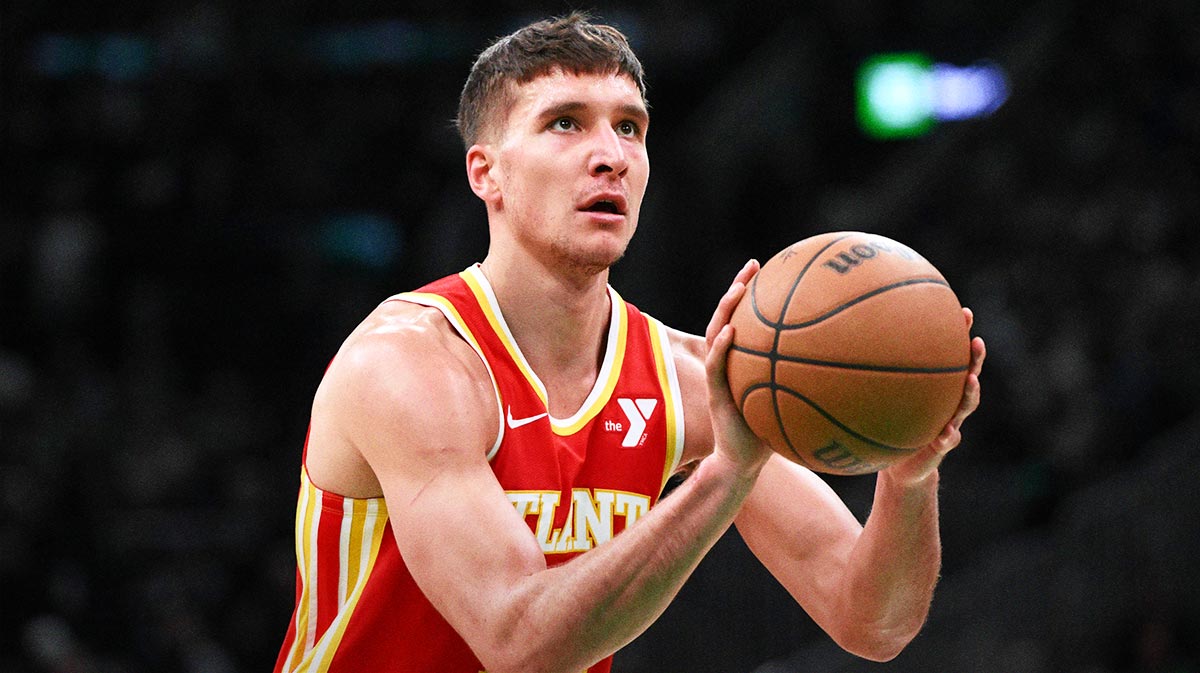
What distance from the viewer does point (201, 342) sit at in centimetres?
1216

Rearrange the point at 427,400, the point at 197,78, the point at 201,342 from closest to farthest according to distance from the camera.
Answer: the point at 427,400 < the point at 201,342 < the point at 197,78

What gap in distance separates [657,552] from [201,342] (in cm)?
974

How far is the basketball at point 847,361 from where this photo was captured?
3.07 m

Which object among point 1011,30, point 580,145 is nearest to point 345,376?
point 580,145

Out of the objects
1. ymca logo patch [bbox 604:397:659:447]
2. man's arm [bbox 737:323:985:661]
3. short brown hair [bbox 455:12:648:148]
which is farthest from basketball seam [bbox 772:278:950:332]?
short brown hair [bbox 455:12:648:148]

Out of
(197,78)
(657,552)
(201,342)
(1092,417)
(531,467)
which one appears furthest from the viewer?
(197,78)

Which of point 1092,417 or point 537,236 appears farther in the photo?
point 1092,417

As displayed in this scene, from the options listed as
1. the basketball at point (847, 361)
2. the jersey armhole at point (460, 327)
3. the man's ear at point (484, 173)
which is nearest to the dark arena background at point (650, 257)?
the man's ear at point (484, 173)

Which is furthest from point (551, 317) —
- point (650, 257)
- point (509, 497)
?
point (650, 257)

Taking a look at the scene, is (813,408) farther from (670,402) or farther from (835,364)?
(670,402)

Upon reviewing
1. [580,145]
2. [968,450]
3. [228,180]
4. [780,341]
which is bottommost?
[968,450]

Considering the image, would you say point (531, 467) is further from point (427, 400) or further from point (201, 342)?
point (201, 342)

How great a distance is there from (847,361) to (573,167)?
1047 millimetres

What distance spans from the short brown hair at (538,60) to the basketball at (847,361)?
3.55 ft
